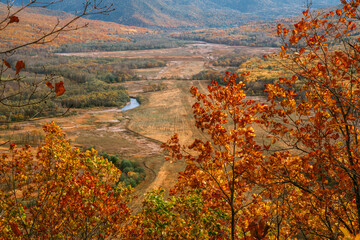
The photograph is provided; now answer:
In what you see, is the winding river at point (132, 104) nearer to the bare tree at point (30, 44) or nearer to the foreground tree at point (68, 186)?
the foreground tree at point (68, 186)

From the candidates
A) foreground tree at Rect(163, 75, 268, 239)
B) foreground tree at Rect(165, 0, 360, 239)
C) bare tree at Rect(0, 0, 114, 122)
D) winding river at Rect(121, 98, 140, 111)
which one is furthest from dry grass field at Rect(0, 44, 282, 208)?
bare tree at Rect(0, 0, 114, 122)

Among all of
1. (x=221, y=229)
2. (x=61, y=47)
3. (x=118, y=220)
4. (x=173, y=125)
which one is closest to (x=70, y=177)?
(x=118, y=220)

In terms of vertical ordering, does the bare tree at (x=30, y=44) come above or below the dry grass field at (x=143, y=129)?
above

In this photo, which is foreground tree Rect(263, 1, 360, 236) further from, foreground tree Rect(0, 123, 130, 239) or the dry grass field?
the dry grass field

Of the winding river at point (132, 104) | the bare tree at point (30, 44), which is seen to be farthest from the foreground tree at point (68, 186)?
the winding river at point (132, 104)

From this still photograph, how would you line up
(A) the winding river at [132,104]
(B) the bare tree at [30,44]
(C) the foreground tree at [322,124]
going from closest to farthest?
(B) the bare tree at [30,44], (C) the foreground tree at [322,124], (A) the winding river at [132,104]

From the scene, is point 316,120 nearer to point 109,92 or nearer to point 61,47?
point 109,92

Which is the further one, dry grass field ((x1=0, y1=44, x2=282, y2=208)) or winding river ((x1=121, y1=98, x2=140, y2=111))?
winding river ((x1=121, y1=98, x2=140, y2=111))

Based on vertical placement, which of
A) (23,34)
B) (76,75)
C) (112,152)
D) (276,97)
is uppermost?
(23,34)

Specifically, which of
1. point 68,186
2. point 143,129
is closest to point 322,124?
point 68,186

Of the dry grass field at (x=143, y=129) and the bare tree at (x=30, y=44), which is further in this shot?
the dry grass field at (x=143, y=129)

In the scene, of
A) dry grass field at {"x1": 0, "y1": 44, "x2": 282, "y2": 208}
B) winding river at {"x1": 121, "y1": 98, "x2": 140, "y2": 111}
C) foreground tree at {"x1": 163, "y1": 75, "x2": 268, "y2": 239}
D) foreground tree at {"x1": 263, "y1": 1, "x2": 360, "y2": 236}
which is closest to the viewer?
foreground tree at {"x1": 263, "y1": 1, "x2": 360, "y2": 236}
